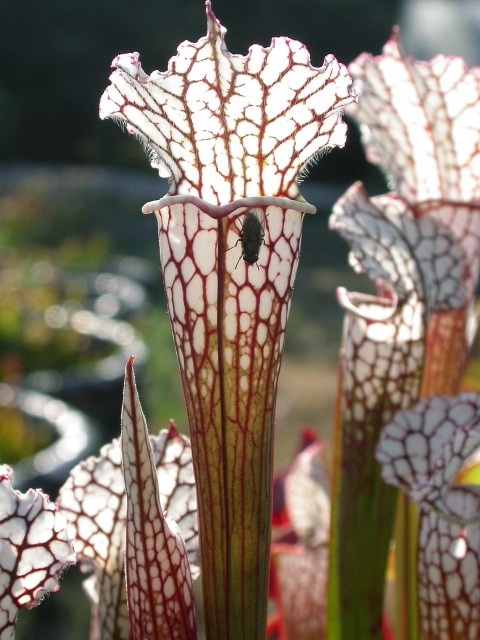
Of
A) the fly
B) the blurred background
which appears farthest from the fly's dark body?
the blurred background

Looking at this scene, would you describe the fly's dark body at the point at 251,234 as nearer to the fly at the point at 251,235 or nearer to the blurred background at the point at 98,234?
the fly at the point at 251,235

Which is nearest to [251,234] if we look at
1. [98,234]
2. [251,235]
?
[251,235]

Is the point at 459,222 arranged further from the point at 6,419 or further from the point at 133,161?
the point at 133,161

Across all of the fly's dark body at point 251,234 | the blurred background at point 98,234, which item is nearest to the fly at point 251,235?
the fly's dark body at point 251,234

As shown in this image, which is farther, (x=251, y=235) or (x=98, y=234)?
(x=98, y=234)

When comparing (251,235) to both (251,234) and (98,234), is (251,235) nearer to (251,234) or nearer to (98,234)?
(251,234)

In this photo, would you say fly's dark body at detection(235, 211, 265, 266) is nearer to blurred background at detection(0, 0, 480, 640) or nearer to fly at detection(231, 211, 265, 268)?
fly at detection(231, 211, 265, 268)

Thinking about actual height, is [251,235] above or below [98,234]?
above
